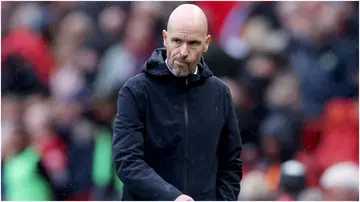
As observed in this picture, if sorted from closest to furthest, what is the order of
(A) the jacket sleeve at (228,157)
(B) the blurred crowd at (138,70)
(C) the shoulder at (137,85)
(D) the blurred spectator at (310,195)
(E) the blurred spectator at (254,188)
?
1. (C) the shoulder at (137,85)
2. (A) the jacket sleeve at (228,157)
3. (D) the blurred spectator at (310,195)
4. (E) the blurred spectator at (254,188)
5. (B) the blurred crowd at (138,70)

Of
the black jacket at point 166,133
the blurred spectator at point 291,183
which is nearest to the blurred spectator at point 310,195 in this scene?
the blurred spectator at point 291,183

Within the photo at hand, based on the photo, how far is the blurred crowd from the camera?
6.60 meters

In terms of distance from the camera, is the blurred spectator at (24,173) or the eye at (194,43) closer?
the eye at (194,43)

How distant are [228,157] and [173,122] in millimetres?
319

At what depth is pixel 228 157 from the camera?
3670 millimetres

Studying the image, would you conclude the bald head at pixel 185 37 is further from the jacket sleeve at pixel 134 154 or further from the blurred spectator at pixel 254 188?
the blurred spectator at pixel 254 188

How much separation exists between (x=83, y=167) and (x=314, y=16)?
7.35 ft

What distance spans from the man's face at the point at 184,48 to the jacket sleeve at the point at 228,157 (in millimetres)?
253

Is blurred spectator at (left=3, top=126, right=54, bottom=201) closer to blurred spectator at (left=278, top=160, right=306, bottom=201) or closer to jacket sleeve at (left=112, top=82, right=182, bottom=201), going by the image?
blurred spectator at (left=278, top=160, right=306, bottom=201)

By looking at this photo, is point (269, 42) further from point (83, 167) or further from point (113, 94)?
point (83, 167)

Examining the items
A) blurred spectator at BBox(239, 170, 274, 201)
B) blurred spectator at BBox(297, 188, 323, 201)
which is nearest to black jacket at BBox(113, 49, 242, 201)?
blurred spectator at BBox(297, 188, 323, 201)

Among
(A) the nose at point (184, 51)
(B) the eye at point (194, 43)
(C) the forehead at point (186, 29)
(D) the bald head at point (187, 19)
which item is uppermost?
(D) the bald head at point (187, 19)

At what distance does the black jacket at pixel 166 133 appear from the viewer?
344 cm

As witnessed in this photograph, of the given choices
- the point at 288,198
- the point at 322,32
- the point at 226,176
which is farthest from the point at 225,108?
the point at 322,32
